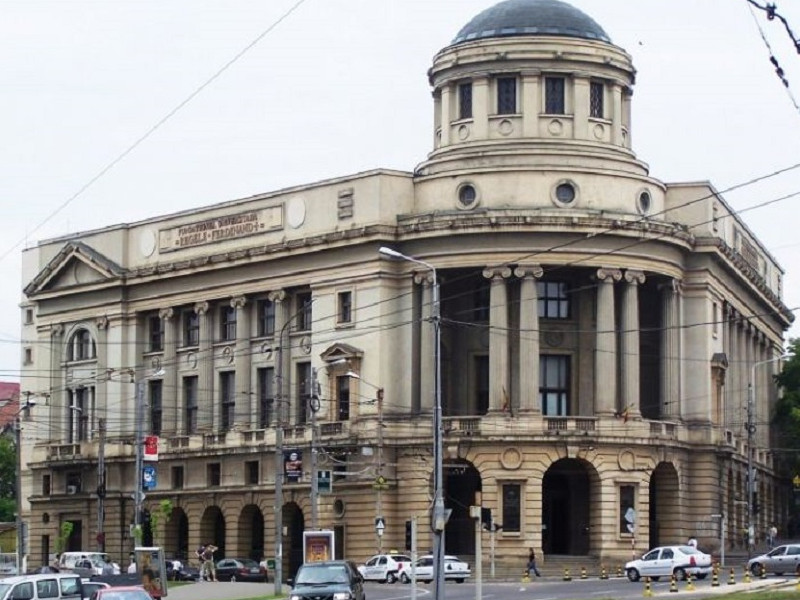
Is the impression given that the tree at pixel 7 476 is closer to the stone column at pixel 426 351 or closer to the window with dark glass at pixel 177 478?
the window with dark glass at pixel 177 478

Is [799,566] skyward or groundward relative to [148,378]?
groundward

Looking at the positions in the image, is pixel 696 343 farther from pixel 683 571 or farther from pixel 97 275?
pixel 97 275

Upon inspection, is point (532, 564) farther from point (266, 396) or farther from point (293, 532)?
point (266, 396)

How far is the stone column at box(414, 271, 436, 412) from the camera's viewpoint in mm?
97688

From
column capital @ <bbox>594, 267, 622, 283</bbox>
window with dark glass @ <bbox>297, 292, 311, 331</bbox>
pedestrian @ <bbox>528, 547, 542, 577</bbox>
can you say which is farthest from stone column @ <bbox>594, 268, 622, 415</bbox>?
window with dark glass @ <bbox>297, 292, 311, 331</bbox>

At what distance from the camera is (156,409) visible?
11356 centimetres

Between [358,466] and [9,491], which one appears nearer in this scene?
[358,466]

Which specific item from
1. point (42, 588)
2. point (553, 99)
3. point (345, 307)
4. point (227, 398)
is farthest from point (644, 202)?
point (42, 588)

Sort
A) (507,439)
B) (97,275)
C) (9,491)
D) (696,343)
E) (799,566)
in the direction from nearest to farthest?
1. (799,566)
2. (507,439)
3. (696,343)
4. (97,275)
5. (9,491)

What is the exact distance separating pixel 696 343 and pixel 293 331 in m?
21.4

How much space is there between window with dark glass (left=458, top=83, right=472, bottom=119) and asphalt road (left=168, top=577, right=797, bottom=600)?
26.5 m

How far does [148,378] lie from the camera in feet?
363

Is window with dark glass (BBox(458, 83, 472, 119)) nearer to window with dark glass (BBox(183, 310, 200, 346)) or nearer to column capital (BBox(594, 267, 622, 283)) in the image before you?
column capital (BBox(594, 267, 622, 283))

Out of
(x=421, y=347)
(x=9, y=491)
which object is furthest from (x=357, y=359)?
(x=9, y=491)
